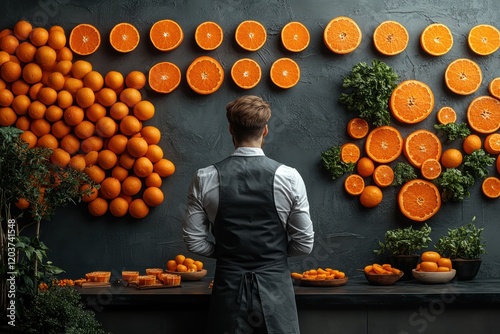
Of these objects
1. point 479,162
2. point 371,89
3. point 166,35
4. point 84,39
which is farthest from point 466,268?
point 84,39

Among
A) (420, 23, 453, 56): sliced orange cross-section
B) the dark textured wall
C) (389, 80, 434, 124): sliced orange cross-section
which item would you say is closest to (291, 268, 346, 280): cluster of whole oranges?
the dark textured wall

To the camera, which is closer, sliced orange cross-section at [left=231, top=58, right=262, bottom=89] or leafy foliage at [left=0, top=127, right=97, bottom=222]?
leafy foliage at [left=0, top=127, right=97, bottom=222]

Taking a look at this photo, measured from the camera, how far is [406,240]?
448cm

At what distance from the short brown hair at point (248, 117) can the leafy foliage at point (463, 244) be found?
182 centimetres

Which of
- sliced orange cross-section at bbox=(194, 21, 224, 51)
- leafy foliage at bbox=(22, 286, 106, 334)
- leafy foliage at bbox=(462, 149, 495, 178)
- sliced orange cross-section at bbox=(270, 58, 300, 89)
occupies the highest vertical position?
sliced orange cross-section at bbox=(194, 21, 224, 51)

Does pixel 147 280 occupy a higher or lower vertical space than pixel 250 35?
lower

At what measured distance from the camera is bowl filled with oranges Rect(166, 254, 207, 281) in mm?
4402

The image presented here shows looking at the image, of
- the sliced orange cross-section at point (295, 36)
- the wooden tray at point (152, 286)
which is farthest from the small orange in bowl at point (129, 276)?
the sliced orange cross-section at point (295, 36)

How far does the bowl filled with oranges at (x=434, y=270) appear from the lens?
14.0 feet

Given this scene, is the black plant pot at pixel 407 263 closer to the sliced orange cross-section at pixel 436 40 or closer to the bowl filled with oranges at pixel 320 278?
the bowl filled with oranges at pixel 320 278

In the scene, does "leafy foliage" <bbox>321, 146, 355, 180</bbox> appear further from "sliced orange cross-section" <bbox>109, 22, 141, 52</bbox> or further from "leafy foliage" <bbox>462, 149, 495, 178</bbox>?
"sliced orange cross-section" <bbox>109, 22, 141, 52</bbox>

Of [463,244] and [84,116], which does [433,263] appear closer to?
[463,244]

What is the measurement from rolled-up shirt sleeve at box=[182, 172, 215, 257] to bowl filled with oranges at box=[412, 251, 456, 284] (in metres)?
1.54

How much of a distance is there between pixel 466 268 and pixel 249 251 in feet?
5.93
